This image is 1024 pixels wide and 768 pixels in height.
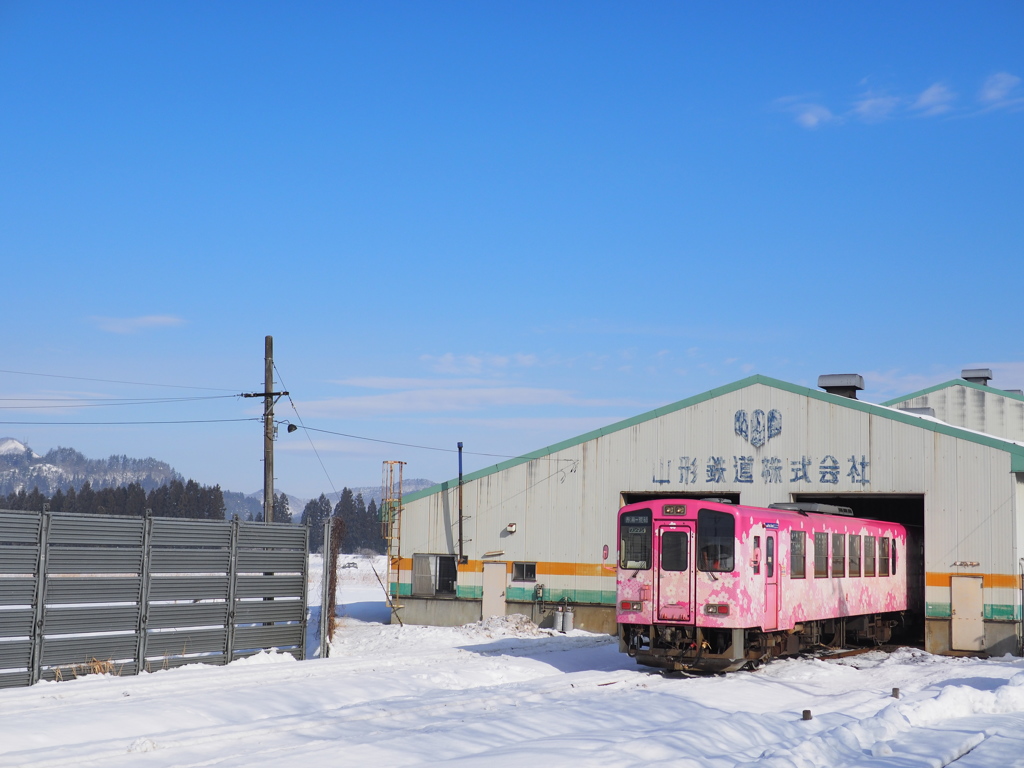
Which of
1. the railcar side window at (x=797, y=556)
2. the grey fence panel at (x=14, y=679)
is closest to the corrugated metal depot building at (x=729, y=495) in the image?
the railcar side window at (x=797, y=556)

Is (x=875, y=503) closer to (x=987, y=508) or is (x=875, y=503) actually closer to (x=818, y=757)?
(x=987, y=508)

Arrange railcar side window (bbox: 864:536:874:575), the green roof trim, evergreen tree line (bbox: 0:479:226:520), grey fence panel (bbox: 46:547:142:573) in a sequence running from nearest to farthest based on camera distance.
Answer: grey fence panel (bbox: 46:547:142:573) → railcar side window (bbox: 864:536:874:575) → the green roof trim → evergreen tree line (bbox: 0:479:226:520)

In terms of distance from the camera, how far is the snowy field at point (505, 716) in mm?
11516

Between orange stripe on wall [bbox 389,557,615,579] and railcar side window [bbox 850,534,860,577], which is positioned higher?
railcar side window [bbox 850,534,860,577]

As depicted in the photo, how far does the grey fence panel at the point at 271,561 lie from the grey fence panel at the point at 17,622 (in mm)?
4390

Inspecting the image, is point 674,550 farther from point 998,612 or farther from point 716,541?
point 998,612

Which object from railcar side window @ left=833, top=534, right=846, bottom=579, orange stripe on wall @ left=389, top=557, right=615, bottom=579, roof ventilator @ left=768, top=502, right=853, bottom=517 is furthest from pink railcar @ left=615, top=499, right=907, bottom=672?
orange stripe on wall @ left=389, top=557, right=615, bottom=579

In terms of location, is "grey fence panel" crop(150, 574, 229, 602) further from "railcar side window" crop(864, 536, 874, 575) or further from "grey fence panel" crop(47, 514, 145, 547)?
"railcar side window" crop(864, 536, 874, 575)

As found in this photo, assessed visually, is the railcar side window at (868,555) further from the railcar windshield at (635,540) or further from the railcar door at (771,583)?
the railcar windshield at (635,540)

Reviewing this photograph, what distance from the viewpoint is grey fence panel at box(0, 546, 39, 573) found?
16188 millimetres

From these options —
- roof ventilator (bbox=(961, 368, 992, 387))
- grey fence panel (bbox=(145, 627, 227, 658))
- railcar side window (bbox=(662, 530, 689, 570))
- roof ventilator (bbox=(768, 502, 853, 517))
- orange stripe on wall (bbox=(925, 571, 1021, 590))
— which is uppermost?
roof ventilator (bbox=(961, 368, 992, 387))

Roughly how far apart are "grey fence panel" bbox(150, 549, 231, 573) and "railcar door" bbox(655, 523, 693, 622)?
27.9ft

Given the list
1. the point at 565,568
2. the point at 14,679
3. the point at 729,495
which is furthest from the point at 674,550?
the point at 14,679

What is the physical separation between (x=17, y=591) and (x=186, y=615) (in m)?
3.33
